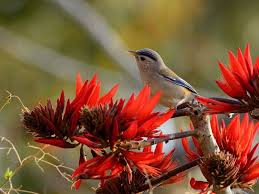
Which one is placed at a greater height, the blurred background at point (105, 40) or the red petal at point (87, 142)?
the blurred background at point (105, 40)

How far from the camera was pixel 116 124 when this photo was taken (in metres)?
1.79

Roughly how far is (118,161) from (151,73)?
5.41 ft

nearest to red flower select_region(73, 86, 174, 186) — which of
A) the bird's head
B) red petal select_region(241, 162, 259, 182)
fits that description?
red petal select_region(241, 162, 259, 182)

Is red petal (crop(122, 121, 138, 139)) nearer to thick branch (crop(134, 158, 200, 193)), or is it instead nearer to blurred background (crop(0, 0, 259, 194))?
thick branch (crop(134, 158, 200, 193))

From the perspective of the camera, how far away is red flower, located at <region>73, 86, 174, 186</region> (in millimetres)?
1786

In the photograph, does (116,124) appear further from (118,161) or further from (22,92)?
(22,92)

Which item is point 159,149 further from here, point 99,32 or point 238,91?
point 99,32

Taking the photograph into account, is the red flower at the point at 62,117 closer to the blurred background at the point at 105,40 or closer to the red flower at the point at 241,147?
the red flower at the point at 241,147

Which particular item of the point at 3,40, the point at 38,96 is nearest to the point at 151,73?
the point at 38,96

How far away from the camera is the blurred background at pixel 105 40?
25.7 ft

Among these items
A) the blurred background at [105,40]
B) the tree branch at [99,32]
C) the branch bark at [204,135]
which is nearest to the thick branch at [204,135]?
the branch bark at [204,135]

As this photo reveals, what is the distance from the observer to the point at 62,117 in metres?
1.88

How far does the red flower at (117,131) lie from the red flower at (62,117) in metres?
0.05

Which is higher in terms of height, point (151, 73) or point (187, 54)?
point (187, 54)
